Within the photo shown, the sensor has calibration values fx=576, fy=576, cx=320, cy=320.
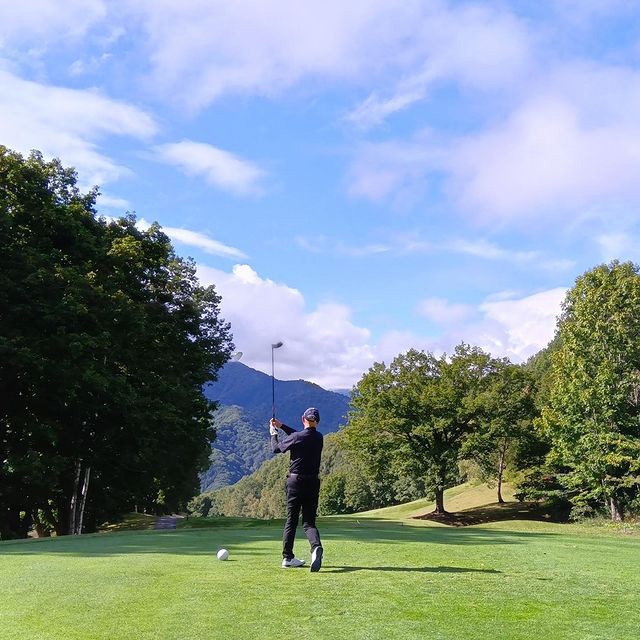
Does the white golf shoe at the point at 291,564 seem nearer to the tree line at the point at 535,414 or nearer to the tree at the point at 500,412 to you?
the tree line at the point at 535,414

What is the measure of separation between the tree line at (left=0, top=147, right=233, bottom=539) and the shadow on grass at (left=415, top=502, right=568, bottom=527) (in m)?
21.9

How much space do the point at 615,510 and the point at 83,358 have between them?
35.8m

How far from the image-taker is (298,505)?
359 inches

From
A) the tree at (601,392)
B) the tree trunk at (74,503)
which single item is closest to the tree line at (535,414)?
the tree at (601,392)

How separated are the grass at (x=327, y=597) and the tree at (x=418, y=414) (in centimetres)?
3660

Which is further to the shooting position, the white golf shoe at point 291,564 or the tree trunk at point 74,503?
the tree trunk at point 74,503

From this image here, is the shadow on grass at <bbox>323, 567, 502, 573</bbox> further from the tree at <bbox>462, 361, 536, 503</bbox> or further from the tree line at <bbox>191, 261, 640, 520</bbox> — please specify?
the tree at <bbox>462, 361, 536, 503</bbox>

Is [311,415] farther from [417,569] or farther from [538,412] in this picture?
[538,412]

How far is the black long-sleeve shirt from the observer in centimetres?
915

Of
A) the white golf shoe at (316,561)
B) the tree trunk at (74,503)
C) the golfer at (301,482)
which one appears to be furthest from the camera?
the tree trunk at (74,503)

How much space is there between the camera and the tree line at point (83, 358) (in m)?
25.9

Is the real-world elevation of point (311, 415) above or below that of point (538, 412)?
below

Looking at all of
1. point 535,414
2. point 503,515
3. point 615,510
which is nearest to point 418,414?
point 535,414

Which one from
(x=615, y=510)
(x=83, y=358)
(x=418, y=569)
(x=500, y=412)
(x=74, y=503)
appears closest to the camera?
(x=418, y=569)
